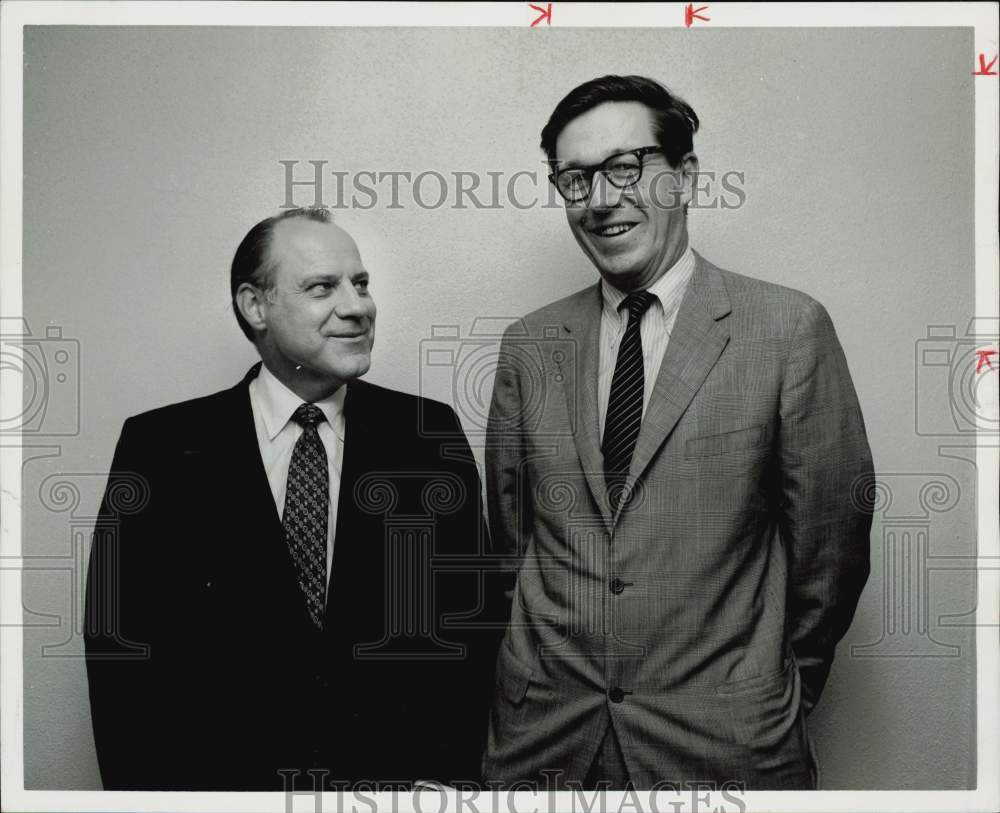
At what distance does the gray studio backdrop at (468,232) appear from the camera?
7.80ft

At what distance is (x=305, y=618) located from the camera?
2.31 m

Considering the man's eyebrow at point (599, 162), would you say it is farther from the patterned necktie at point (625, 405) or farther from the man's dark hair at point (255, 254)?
the man's dark hair at point (255, 254)

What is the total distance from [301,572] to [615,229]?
1.07m

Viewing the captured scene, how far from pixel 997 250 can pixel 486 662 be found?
1.58 meters

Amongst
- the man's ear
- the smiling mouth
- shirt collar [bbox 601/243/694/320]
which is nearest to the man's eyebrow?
the smiling mouth

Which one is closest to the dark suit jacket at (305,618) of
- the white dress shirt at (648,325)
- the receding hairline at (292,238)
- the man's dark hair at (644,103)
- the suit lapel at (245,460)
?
the suit lapel at (245,460)

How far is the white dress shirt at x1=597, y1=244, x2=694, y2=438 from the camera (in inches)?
89.4

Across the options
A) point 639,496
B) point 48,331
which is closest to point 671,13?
point 639,496

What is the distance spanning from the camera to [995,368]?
2436 millimetres

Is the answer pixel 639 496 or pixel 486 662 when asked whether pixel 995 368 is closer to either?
pixel 639 496

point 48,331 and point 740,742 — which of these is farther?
point 48,331

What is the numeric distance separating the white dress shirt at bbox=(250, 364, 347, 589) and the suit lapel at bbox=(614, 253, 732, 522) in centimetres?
66

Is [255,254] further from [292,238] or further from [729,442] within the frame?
[729,442]

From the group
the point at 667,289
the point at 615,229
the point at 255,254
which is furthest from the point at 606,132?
the point at 255,254
